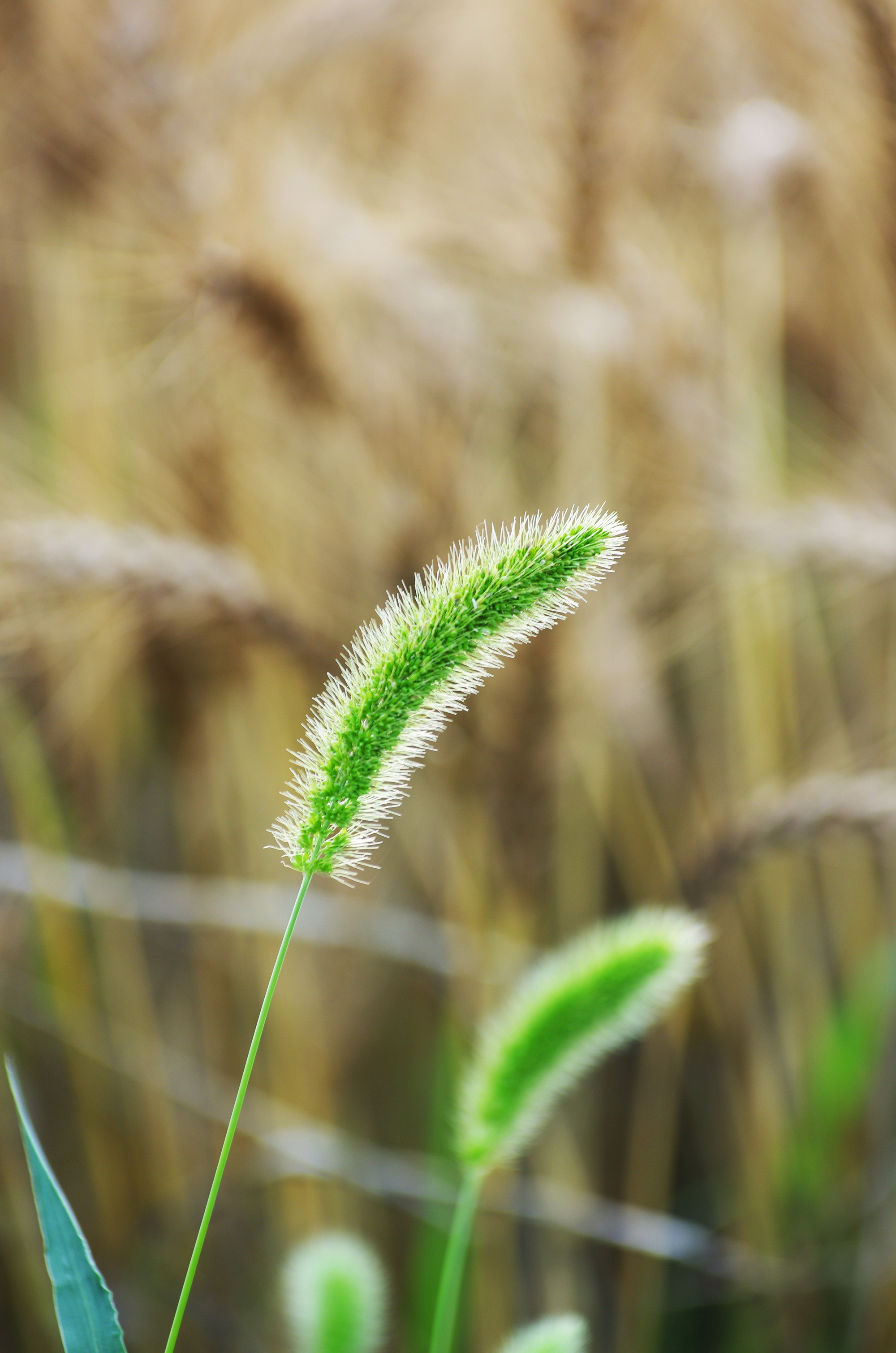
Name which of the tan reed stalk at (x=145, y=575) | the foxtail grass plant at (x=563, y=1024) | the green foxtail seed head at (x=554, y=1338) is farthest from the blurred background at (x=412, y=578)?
the green foxtail seed head at (x=554, y=1338)

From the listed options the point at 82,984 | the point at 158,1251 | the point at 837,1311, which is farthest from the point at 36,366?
the point at 837,1311

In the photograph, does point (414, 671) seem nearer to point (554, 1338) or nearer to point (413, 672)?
point (413, 672)

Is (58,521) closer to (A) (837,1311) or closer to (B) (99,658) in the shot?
(B) (99,658)

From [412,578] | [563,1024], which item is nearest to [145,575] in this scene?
[412,578]

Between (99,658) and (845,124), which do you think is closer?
(845,124)

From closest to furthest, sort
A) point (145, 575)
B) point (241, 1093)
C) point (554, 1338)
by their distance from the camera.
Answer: point (241, 1093)
point (554, 1338)
point (145, 575)

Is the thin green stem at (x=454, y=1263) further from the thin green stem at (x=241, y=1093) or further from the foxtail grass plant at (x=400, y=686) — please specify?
the thin green stem at (x=241, y=1093)
